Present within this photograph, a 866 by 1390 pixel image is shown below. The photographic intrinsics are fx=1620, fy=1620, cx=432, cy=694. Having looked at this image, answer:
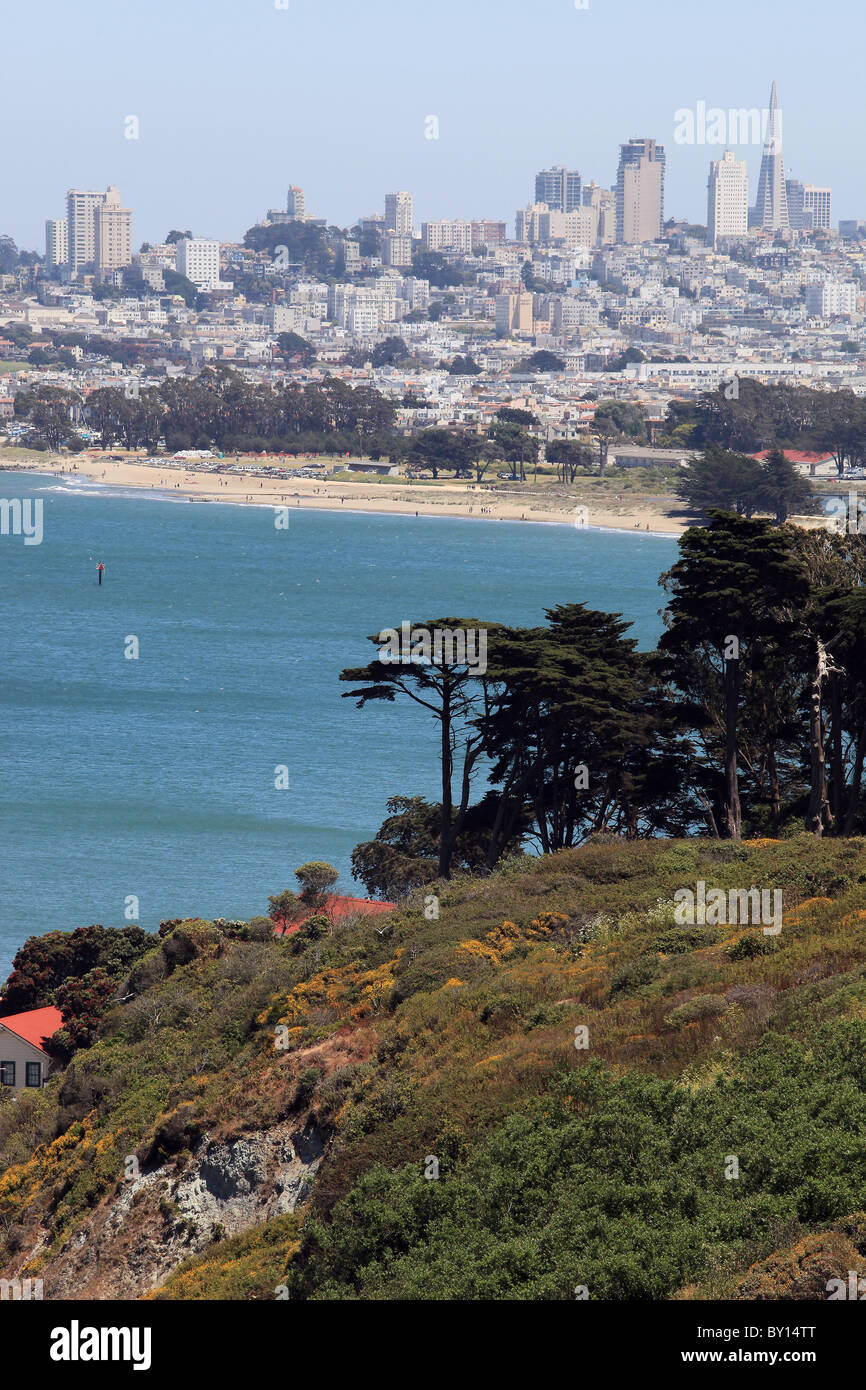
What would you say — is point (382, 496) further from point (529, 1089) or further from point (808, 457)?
point (529, 1089)

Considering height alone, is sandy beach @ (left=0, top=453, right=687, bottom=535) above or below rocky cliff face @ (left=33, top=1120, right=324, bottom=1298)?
above

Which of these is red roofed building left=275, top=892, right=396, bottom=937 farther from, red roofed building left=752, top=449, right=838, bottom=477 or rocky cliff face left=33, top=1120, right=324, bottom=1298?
red roofed building left=752, top=449, right=838, bottom=477

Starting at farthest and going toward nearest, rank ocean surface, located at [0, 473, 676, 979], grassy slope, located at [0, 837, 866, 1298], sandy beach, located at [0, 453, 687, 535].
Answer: sandy beach, located at [0, 453, 687, 535]
ocean surface, located at [0, 473, 676, 979]
grassy slope, located at [0, 837, 866, 1298]

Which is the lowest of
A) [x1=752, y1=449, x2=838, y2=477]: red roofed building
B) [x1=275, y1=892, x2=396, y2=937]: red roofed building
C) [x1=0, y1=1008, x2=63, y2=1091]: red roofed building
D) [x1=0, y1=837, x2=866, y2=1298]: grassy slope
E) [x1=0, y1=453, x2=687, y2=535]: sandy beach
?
[x1=0, y1=1008, x2=63, y2=1091]: red roofed building

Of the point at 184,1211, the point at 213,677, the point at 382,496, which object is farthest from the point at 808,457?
the point at 184,1211

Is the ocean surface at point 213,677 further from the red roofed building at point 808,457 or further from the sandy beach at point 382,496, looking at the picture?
the red roofed building at point 808,457

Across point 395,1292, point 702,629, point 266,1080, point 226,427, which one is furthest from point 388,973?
point 226,427

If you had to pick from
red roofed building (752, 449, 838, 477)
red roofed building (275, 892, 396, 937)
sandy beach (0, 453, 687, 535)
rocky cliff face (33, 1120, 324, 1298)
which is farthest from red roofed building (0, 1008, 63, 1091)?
red roofed building (752, 449, 838, 477)
